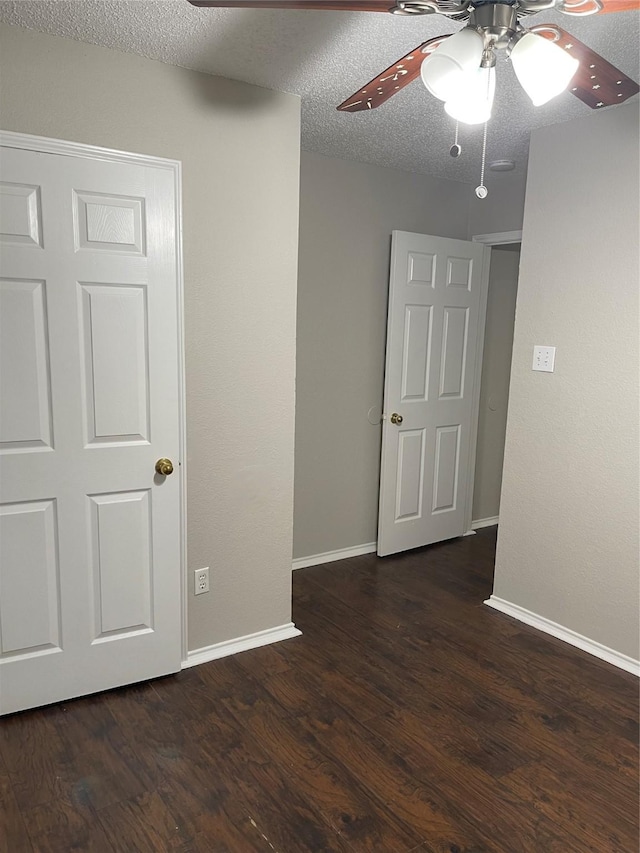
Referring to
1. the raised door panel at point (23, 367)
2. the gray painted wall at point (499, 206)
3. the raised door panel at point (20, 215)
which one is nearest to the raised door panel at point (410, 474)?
the gray painted wall at point (499, 206)

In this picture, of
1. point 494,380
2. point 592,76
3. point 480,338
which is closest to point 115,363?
point 592,76

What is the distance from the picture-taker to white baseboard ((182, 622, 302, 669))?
2729mm

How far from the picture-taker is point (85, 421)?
2.33 m

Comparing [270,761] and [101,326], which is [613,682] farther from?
[101,326]

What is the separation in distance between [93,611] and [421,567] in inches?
80.5

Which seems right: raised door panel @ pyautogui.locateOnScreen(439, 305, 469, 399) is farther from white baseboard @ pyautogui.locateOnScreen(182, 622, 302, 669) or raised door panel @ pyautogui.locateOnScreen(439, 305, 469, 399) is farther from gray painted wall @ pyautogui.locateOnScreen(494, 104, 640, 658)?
white baseboard @ pyautogui.locateOnScreen(182, 622, 302, 669)

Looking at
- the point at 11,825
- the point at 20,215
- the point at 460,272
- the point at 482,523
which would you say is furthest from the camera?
the point at 482,523

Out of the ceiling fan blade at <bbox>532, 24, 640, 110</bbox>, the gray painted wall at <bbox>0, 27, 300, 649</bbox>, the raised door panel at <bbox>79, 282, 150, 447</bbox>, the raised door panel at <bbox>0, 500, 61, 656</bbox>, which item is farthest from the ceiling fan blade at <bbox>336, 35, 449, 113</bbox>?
the raised door panel at <bbox>0, 500, 61, 656</bbox>

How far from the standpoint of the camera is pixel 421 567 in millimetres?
3844

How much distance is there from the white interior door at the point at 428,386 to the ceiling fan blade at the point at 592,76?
192 centimetres

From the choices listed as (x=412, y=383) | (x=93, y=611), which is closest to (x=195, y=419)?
(x=93, y=611)

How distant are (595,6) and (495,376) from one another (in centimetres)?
328

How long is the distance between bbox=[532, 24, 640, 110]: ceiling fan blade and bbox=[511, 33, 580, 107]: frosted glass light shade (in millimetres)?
49

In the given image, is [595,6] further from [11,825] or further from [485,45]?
[11,825]
